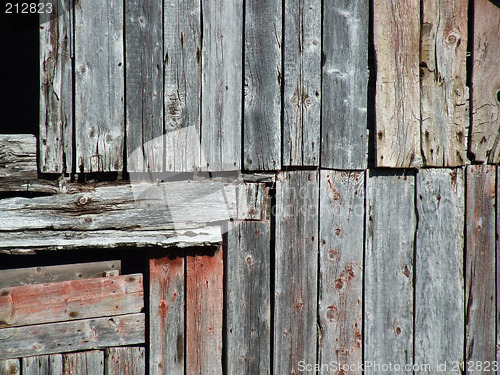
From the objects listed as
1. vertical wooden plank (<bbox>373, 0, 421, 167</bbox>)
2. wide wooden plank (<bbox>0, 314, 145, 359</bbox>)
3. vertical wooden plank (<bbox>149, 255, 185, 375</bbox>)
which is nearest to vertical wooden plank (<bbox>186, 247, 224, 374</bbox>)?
vertical wooden plank (<bbox>149, 255, 185, 375</bbox>)

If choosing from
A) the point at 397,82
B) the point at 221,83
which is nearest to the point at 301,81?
the point at 221,83

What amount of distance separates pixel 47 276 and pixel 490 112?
Result: 293 centimetres

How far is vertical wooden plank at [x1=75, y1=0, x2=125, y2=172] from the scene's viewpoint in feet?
7.95

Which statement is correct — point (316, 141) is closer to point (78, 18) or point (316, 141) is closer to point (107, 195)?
point (107, 195)

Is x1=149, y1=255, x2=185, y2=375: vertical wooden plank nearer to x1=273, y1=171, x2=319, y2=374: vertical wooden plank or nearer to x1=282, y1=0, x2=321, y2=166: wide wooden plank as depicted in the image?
x1=273, y1=171, x2=319, y2=374: vertical wooden plank

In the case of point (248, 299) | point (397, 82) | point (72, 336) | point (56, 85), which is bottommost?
point (72, 336)

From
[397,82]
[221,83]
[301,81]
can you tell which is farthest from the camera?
[397,82]

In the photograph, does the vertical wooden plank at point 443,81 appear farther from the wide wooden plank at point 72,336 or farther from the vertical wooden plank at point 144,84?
the wide wooden plank at point 72,336

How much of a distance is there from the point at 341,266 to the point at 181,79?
4.77ft

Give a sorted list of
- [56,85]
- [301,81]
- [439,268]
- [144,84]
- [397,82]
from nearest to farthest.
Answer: [56,85]
[144,84]
[301,81]
[397,82]
[439,268]

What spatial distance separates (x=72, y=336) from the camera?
2.48 metres

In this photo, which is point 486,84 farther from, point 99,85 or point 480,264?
point 99,85

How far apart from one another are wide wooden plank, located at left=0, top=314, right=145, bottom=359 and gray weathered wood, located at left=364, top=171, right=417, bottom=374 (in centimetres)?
141

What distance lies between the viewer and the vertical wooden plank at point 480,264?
3037mm
